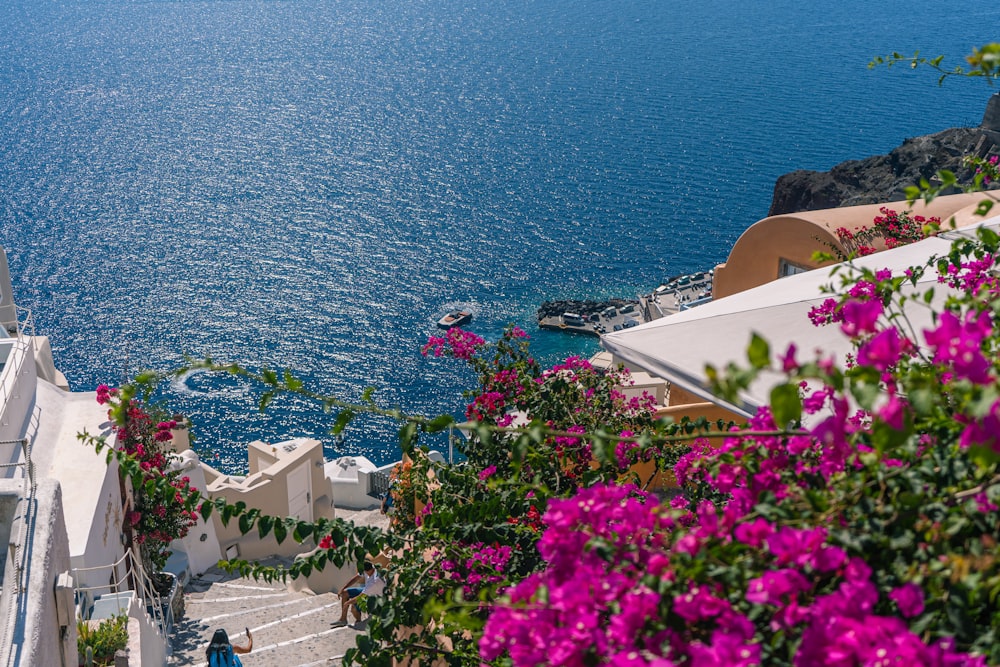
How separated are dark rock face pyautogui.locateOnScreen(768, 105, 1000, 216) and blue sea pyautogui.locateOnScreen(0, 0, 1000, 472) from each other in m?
4.63

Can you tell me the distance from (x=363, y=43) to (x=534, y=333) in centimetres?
7384

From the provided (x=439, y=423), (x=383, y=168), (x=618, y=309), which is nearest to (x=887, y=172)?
(x=618, y=309)

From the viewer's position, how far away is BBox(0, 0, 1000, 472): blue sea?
47750 mm

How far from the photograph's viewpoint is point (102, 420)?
1250cm

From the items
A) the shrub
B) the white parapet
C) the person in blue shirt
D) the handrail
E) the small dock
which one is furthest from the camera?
the small dock

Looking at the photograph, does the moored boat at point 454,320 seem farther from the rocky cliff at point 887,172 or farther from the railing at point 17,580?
the railing at point 17,580

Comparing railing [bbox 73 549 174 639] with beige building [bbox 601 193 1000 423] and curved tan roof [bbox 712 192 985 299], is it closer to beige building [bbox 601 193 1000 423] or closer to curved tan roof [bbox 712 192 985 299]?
beige building [bbox 601 193 1000 423]

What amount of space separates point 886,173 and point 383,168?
33.9m

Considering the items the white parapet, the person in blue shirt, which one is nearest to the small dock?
the white parapet

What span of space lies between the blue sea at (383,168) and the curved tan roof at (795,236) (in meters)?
22.5

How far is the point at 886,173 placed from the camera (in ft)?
192

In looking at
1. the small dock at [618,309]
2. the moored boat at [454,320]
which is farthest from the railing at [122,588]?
the small dock at [618,309]

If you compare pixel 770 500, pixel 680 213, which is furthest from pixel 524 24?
pixel 770 500

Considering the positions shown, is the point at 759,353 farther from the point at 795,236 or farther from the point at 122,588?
the point at 795,236
